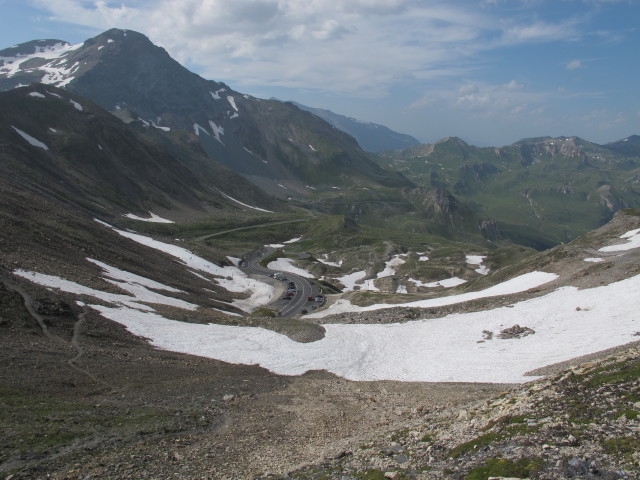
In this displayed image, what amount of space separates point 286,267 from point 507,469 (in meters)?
144

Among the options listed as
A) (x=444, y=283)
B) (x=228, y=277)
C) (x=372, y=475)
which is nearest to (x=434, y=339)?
(x=372, y=475)

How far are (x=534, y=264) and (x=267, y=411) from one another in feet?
181

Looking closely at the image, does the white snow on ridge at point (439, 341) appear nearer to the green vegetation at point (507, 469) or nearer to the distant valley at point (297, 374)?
the distant valley at point (297, 374)

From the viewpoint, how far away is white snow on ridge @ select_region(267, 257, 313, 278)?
500 feet

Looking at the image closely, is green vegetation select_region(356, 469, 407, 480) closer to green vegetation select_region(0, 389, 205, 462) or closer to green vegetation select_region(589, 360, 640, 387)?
green vegetation select_region(0, 389, 205, 462)

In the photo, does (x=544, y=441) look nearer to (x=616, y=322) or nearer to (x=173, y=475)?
(x=173, y=475)

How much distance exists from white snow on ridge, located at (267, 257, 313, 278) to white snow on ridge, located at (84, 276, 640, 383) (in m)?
101

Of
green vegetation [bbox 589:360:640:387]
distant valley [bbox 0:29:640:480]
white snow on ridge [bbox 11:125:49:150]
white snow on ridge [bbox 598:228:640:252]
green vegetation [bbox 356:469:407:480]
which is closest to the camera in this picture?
green vegetation [bbox 356:469:407:480]

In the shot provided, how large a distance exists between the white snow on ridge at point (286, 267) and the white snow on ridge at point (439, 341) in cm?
10108

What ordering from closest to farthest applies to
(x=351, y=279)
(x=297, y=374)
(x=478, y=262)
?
(x=297, y=374), (x=351, y=279), (x=478, y=262)

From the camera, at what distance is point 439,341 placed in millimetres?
44656

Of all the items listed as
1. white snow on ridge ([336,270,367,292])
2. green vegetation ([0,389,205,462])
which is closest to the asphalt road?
white snow on ridge ([336,270,367,292])

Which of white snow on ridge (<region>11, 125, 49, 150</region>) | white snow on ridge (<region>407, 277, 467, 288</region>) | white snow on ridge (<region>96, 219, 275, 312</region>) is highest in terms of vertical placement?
white snow on ridge (<region>11, 125, 49, 150</region>)

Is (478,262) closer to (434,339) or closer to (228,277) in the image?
(228,277)
